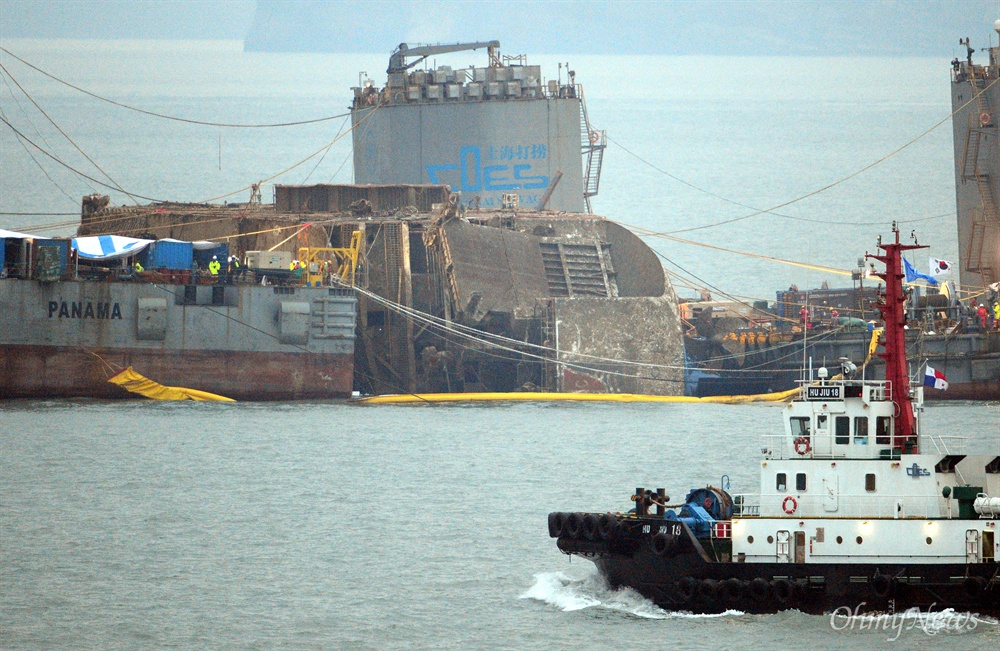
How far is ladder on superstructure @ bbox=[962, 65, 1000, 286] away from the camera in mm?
78875

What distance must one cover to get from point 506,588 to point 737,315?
1955 inches

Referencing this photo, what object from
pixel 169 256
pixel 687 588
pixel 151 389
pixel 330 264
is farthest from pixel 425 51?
pixel 687 588

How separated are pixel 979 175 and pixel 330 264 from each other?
32019mm

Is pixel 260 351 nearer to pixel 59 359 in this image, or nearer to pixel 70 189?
pixel 59 359

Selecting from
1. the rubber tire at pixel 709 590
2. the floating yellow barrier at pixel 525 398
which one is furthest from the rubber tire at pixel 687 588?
the floating yellow barrier at pixel 525 398

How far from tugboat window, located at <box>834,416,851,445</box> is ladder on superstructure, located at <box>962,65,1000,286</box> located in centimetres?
5014

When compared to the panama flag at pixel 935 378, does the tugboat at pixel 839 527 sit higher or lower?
lower

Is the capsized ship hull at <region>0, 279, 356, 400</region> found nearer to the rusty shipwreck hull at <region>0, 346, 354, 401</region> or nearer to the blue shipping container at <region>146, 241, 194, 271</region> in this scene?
the rusty shipwreck hull at <region>0, 346, 354, 401</region>

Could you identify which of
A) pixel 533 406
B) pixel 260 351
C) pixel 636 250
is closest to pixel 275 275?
pixel 260 351

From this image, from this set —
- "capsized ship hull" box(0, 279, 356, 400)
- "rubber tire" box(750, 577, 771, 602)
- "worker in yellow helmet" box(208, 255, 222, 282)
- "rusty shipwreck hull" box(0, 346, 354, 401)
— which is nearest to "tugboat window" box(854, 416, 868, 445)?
"rubber tire" box(750, 577, 771, 602)

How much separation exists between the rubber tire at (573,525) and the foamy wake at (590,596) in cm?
146

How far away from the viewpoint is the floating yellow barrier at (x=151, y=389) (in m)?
67.2

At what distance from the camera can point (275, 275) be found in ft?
228

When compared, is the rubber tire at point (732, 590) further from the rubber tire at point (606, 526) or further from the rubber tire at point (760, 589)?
the rubber tire at point (606, 526)
